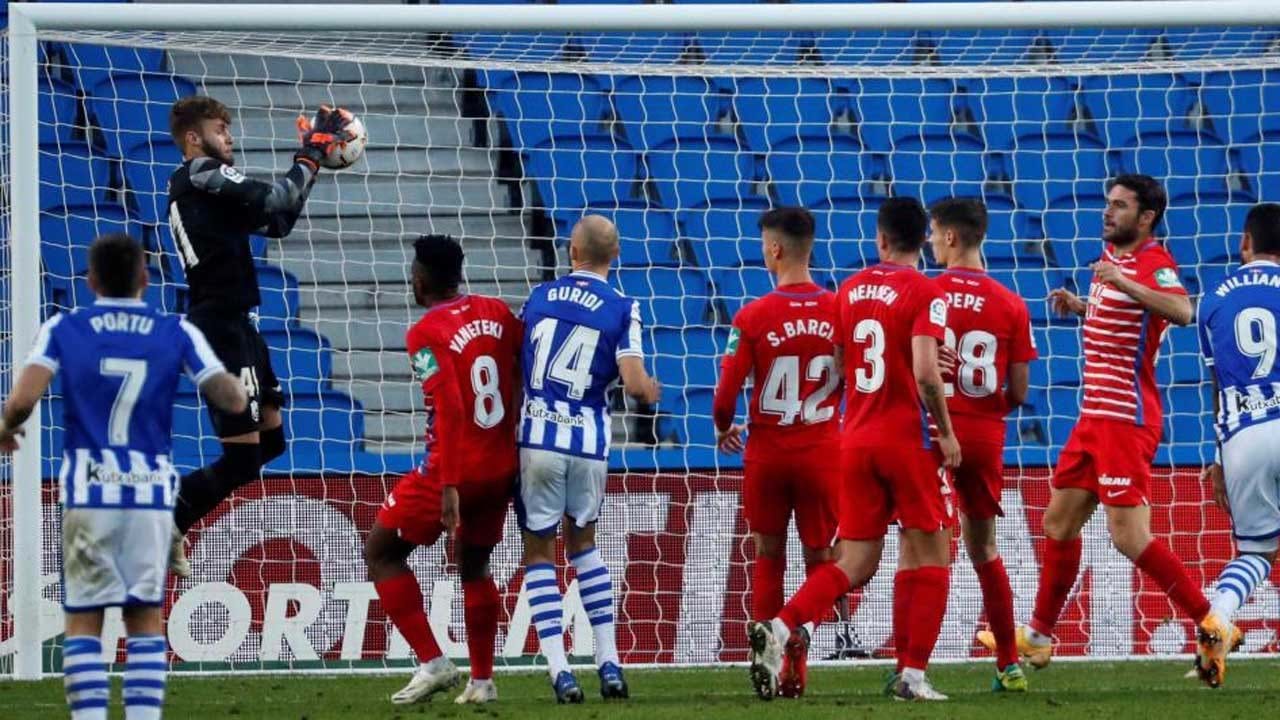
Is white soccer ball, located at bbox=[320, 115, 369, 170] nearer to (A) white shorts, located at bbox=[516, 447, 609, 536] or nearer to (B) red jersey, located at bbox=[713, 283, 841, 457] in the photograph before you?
(A) white shorts, located at bbox=[516, 447, 609, 536]

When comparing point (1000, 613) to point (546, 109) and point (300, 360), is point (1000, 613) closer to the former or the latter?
point (300, 360)

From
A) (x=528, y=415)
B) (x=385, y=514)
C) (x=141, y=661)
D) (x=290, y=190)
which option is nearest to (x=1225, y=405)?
(x=528, y=415)

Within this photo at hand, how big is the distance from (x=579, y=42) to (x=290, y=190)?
470 cm

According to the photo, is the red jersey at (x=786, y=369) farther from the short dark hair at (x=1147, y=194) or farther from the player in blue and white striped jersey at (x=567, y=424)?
the short dark hair at (x=1147, y=194)

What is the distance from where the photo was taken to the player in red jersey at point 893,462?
22.4ft

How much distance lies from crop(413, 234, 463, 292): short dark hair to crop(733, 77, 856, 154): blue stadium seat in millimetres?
4516

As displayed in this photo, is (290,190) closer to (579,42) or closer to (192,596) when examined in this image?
(192,596)

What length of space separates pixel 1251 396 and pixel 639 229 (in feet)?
14.8

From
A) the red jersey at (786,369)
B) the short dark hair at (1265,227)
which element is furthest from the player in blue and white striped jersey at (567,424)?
the short dark hair at (1265,227)

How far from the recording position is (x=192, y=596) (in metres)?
9.05

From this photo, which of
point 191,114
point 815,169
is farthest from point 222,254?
point 815,169

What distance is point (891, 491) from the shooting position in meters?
6.95

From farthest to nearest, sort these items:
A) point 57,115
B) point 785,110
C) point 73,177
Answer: point 785,110 → point 57,115 → point 73,177

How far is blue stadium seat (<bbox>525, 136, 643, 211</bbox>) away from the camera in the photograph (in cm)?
1111
